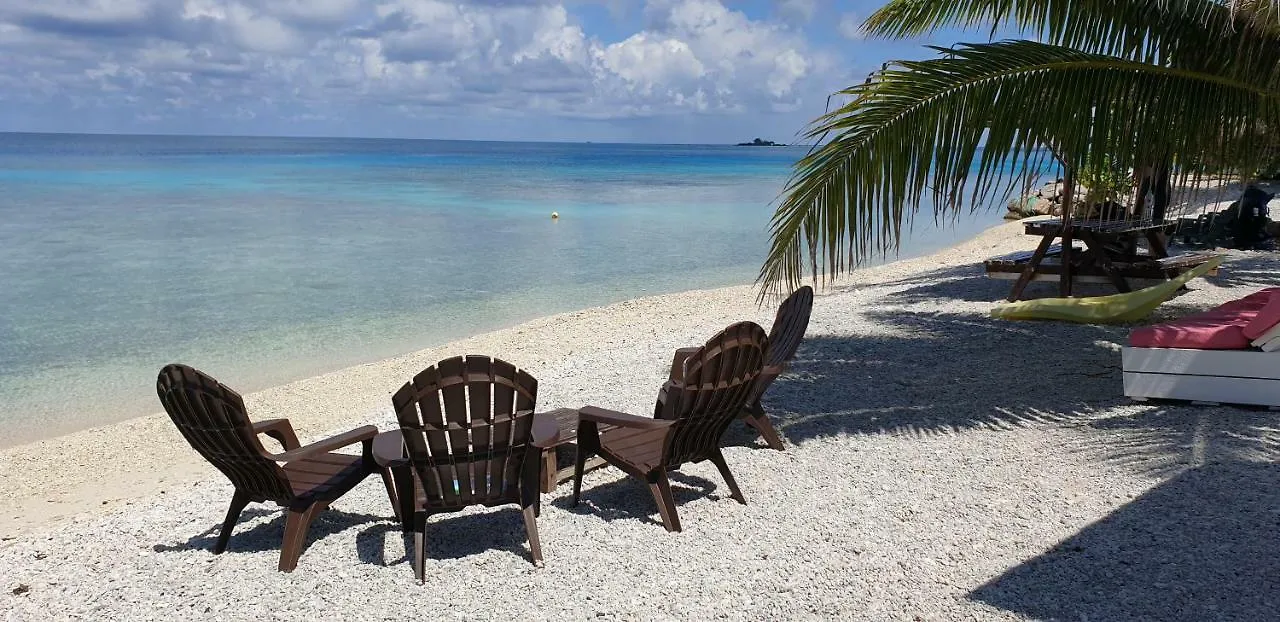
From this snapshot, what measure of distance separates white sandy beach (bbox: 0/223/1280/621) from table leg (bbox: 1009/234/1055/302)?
2569 mm

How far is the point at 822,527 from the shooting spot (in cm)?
419

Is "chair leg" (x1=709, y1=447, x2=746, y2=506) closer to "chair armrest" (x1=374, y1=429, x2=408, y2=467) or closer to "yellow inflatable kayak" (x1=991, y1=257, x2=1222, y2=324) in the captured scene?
"chair armrest" (x1=374, y1=429, x2=408, y2=467)

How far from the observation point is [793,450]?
529cm

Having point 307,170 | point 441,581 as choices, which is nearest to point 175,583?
point 441,581

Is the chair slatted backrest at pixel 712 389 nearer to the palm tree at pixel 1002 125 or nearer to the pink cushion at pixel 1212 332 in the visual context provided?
the palm tree at pixel 1002 125

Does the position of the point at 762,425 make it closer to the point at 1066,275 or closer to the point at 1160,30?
the point at 1160,30

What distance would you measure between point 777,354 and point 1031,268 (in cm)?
513

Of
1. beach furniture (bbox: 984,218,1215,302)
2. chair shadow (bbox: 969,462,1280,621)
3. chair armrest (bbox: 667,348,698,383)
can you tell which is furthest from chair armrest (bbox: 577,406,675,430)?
beach furniture (bbox: 984,218,1215,302)

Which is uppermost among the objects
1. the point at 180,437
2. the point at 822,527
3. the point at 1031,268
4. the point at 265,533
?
the point at 1031,268

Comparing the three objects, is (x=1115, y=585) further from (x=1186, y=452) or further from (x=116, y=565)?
(x=116, y=565)

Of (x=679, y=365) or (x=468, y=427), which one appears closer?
(x=468, y=427)

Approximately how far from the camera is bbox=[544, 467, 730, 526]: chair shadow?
14.6ft

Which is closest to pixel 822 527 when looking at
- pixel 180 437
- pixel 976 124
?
pixel 976 124

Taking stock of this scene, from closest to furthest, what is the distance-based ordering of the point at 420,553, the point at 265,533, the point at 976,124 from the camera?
the point at 420,553
the point at 265,533
the point at 976,124
